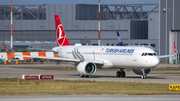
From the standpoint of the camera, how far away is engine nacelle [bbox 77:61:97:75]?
136 feet

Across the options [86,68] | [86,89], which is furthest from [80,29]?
[86,89]

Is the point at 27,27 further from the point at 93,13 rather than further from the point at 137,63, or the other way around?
the point at 137,63

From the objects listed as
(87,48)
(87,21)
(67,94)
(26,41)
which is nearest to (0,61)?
(26,41)

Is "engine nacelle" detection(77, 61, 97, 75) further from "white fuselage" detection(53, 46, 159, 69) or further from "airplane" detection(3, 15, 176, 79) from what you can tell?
"white fuselage" detection(53, 46, 159, 69)

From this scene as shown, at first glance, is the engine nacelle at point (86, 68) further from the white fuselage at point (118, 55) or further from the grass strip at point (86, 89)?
the grass strip at point (86, 89)

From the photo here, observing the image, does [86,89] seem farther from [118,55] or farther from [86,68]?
[118,55]

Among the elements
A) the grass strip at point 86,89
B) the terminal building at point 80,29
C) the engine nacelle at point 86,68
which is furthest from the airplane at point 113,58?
the terminal building at point 80,29

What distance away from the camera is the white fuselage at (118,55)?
3956 centimetres

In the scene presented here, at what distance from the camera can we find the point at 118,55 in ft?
138

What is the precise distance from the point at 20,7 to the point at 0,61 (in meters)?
54.6

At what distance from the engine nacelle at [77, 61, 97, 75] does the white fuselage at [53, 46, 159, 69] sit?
1745 millimetres

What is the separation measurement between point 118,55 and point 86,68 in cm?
434

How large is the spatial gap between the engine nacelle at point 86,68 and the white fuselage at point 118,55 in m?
1.75

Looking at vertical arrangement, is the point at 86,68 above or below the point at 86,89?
above
